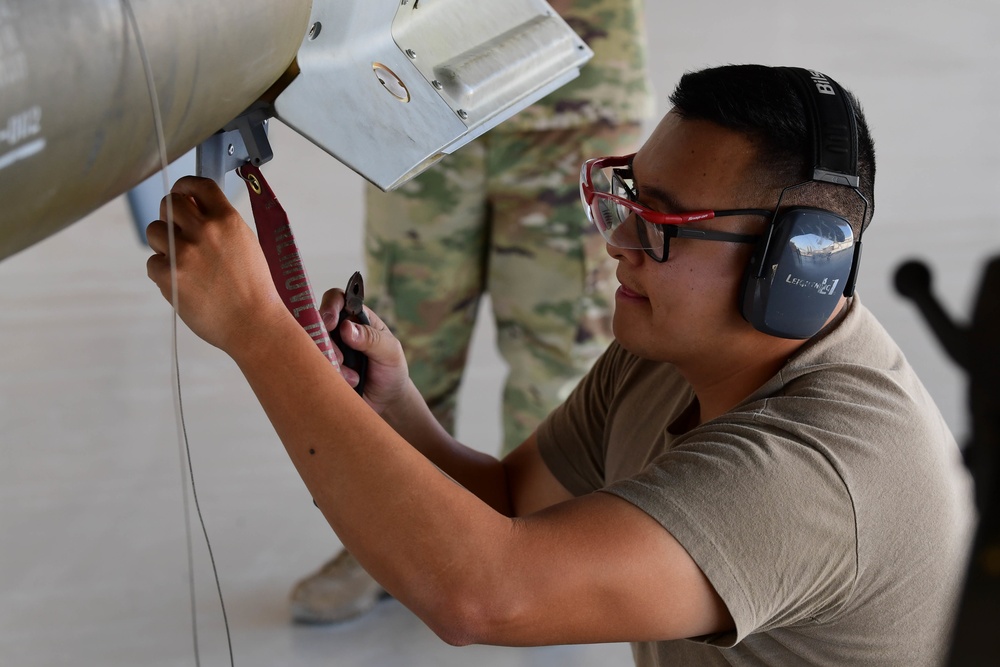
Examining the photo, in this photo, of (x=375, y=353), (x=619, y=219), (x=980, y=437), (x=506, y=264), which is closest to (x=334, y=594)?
(x=506, y=264)

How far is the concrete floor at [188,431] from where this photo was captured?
1.88 metres

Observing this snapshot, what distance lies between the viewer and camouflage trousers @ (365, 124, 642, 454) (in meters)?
1.76

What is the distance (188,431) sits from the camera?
2408 millimetres

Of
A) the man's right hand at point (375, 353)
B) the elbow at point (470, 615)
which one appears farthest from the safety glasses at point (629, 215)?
the elbow at point (470, 615)

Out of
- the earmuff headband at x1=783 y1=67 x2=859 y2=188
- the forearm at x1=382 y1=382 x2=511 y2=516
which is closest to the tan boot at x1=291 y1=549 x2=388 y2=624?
the forearm at x1=382 y1=382 x2=511 y2=516

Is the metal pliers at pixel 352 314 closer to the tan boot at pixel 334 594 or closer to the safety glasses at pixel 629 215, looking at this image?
the safety glasses at pixel 629 215

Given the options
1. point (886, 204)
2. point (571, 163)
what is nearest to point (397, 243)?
point (571, 163)

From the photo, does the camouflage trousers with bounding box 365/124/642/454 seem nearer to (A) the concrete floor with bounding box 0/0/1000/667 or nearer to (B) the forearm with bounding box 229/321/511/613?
(A) the concrete floor with bounding box 0/0/1000/667

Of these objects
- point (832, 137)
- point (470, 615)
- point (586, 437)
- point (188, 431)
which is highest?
point (832, 137)

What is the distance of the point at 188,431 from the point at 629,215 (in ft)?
5.46

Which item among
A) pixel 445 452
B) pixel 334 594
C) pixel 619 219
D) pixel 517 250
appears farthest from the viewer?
pixel 334 594

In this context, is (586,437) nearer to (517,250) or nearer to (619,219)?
(619,219)

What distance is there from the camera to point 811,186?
0.91m

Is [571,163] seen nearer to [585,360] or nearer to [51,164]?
[585,360]
